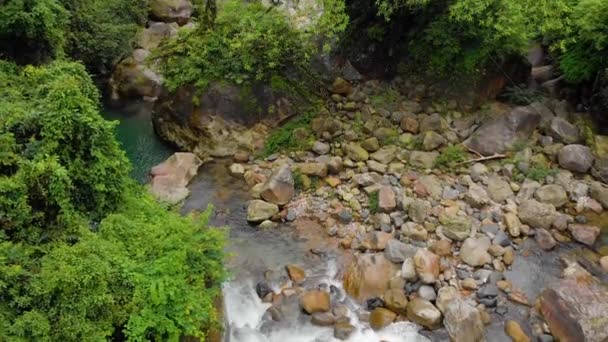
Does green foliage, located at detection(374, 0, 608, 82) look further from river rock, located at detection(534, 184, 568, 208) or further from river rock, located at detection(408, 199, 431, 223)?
river rock, located at detection(408, 199, 431, 223)

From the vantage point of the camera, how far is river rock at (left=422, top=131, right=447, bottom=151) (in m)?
12.0

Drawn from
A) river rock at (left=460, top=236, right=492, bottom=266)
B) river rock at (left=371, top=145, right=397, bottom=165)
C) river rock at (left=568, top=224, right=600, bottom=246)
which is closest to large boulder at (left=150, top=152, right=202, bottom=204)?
river rock at (left=371, top=145, right=397, bottom=165)

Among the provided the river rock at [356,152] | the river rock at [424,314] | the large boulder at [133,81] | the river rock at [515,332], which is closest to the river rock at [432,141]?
the river rock at [356,152]

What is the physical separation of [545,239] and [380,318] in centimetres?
421

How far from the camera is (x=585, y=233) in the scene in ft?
31.7

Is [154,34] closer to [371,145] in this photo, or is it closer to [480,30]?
[371,145]

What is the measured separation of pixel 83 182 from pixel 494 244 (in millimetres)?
7870

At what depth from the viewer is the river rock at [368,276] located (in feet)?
28.2

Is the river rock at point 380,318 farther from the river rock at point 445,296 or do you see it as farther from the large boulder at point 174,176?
the large boulder at point 174,176

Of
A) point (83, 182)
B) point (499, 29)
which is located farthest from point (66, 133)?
point (499, 29)

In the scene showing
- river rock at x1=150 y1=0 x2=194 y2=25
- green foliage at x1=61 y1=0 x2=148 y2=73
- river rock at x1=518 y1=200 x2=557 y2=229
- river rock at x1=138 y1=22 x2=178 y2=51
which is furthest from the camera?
river rock at x1=150 y1=0 x2=194 y2=25

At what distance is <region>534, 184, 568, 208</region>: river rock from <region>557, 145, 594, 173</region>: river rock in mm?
1016

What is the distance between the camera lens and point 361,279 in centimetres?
869

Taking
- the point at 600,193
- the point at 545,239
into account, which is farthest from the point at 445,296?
the point at 600,193
